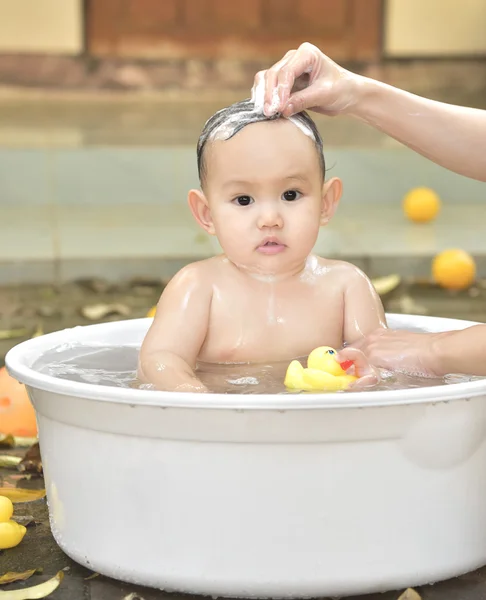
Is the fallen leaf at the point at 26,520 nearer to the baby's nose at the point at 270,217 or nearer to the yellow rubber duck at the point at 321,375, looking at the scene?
the yellow rubber duck at the point at 321,375

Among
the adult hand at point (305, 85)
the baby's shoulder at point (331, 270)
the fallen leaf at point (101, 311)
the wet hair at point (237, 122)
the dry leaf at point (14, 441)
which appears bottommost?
the fallen leaf at point (101, 311)

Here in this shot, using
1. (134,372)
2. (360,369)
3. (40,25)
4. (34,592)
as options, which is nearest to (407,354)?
(360,369)

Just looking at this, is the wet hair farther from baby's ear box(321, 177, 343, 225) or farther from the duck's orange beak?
the duck's orange beak

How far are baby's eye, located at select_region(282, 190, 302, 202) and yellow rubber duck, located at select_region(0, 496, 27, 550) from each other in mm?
652

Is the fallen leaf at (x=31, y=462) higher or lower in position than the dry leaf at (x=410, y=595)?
lower

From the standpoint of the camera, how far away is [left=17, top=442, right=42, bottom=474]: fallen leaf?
202cm

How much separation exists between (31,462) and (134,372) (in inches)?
12.8

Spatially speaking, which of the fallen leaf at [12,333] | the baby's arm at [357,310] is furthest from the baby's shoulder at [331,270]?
the fallen leaf at [12,333]

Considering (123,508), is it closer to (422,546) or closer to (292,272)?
(422,546)

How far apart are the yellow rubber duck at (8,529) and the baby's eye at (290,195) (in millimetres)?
652

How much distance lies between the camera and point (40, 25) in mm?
6742

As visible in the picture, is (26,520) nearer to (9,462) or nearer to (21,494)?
(21,494)

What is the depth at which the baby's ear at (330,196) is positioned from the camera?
176 cm

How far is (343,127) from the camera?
6383 millimetres
